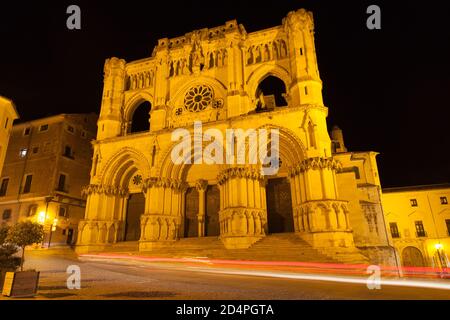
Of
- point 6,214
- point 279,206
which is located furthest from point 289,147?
point 6,214

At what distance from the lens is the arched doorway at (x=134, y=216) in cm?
2348

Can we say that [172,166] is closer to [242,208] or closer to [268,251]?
[242,208]

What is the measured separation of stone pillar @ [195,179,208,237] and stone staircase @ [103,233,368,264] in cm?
155

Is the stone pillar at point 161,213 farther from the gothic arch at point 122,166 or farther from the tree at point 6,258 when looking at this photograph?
the tree at point 6,258

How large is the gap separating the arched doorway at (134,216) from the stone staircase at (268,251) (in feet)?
17.2

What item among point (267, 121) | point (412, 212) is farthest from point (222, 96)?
point (412, 212)

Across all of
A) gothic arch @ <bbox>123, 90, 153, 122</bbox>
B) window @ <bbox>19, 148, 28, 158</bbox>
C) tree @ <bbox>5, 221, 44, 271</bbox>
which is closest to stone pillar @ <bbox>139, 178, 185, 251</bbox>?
gothic arch @ <bbox>123, 90, 153, 122</bbox>

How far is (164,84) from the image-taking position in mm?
24953

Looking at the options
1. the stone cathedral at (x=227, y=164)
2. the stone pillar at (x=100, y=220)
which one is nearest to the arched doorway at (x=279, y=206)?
the stone cathedral at (x=227, y=164)

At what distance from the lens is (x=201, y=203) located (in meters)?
21.7

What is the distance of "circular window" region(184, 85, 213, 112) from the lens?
24.2 meters

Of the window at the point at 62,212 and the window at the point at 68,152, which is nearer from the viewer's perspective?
the window at the point at 62,212

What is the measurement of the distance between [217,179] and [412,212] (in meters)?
27.6
